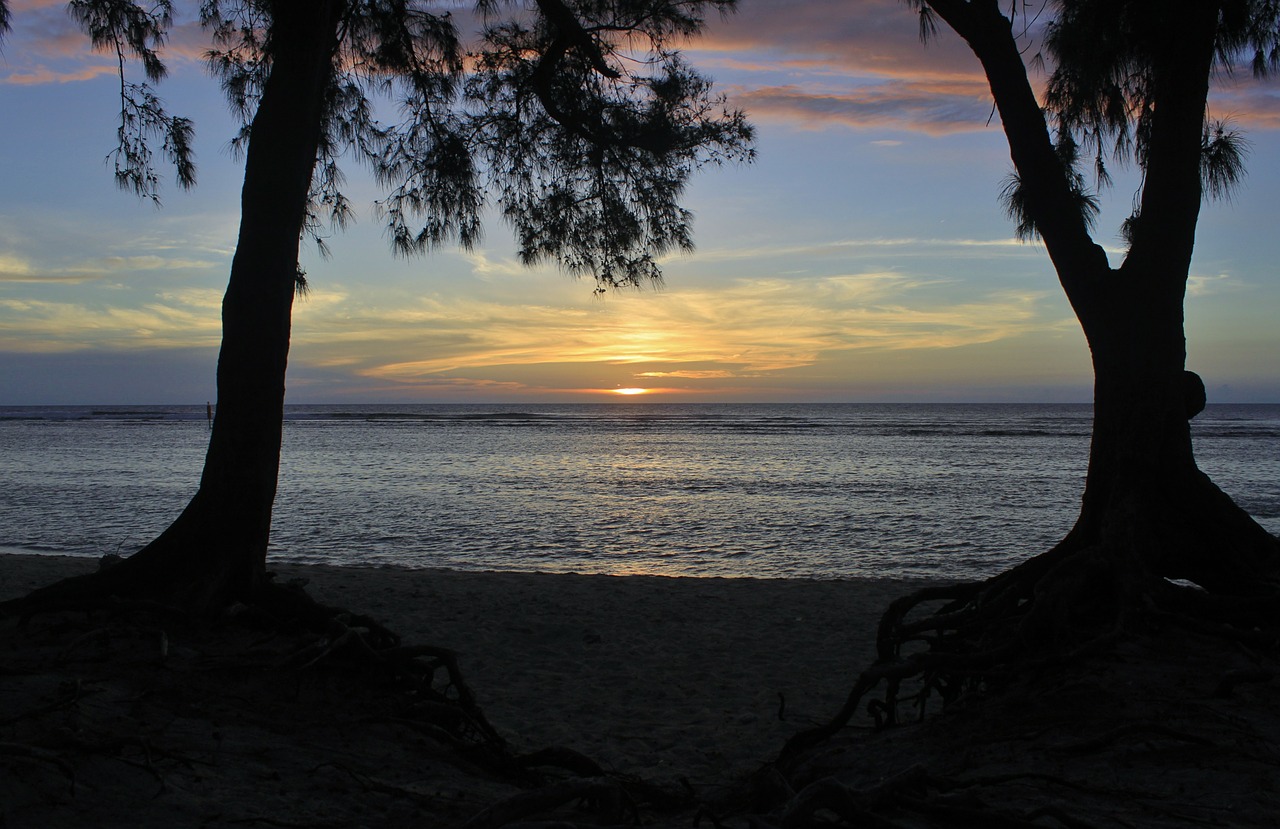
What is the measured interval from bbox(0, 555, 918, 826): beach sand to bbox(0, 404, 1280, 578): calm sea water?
218 centimetres

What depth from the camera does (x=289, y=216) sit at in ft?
17.1

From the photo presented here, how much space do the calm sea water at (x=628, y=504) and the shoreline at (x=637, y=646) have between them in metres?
2.13

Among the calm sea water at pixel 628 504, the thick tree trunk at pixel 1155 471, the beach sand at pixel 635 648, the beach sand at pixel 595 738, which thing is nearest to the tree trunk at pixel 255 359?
the beach sand at pixel 595 738

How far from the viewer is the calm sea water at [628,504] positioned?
1319 cm

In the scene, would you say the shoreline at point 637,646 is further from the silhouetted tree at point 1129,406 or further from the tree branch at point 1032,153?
the tree branch at point 1032,153

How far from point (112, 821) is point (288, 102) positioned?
4.13 meters

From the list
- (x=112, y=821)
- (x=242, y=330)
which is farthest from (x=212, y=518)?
(x=112, y=821)

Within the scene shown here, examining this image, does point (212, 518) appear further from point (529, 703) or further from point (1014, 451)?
point (1014, 451)

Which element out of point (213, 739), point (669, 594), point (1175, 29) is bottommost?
point (669, 594)

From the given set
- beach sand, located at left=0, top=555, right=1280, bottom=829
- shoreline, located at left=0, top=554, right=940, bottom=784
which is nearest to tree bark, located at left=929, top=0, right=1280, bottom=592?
beach sand, located at left=0, top=555, right=1280, bottom=829

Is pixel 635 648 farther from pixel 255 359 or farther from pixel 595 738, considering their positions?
pixel 255 359

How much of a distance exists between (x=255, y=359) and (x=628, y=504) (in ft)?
47.9

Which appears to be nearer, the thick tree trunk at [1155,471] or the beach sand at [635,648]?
the thick tree trunk at [1155,471]

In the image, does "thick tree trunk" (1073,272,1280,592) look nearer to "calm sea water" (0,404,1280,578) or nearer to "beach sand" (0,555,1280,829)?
"beach sand" (0,555,1280,829)
